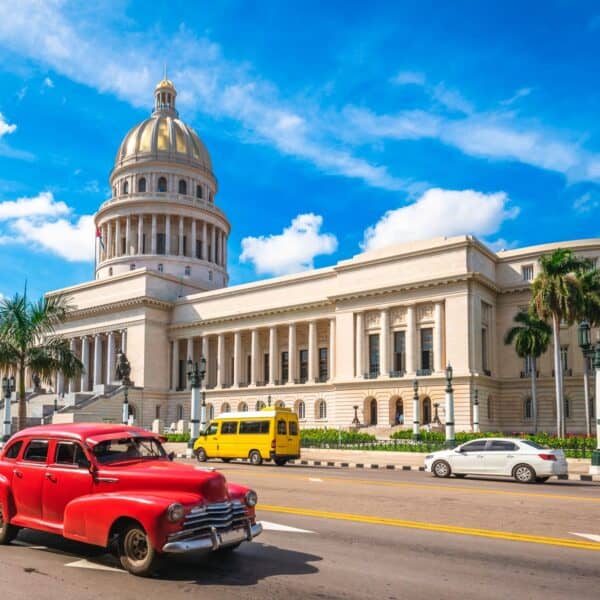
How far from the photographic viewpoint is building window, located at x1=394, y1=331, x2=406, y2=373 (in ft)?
191

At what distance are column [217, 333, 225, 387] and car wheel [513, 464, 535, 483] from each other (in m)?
51.7

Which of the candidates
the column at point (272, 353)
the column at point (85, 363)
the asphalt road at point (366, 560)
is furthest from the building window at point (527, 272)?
the column at point (85, 363)

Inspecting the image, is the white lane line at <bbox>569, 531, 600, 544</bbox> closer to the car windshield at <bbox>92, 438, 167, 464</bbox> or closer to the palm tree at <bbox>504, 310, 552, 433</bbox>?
the car windshield at <bbox>92, 438, 167, 464</bbox>

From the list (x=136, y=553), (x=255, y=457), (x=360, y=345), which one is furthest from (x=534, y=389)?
(x=136, y=553)

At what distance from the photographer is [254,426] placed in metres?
30.6

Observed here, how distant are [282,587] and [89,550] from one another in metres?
3.25

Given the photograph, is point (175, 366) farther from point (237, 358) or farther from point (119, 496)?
point (119, 496)

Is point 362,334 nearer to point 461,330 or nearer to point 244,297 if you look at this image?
point 461,330

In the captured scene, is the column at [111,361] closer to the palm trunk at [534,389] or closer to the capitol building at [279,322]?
the capitol building at [279,322]

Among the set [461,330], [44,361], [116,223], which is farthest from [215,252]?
[44,361]

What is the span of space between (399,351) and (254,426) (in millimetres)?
29919

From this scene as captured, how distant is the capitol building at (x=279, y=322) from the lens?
55062 mm

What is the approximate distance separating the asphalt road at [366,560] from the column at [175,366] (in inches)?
2427

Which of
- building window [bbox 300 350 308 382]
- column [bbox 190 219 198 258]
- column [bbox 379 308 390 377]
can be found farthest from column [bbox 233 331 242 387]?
column [bbox 190 219 198 258]
